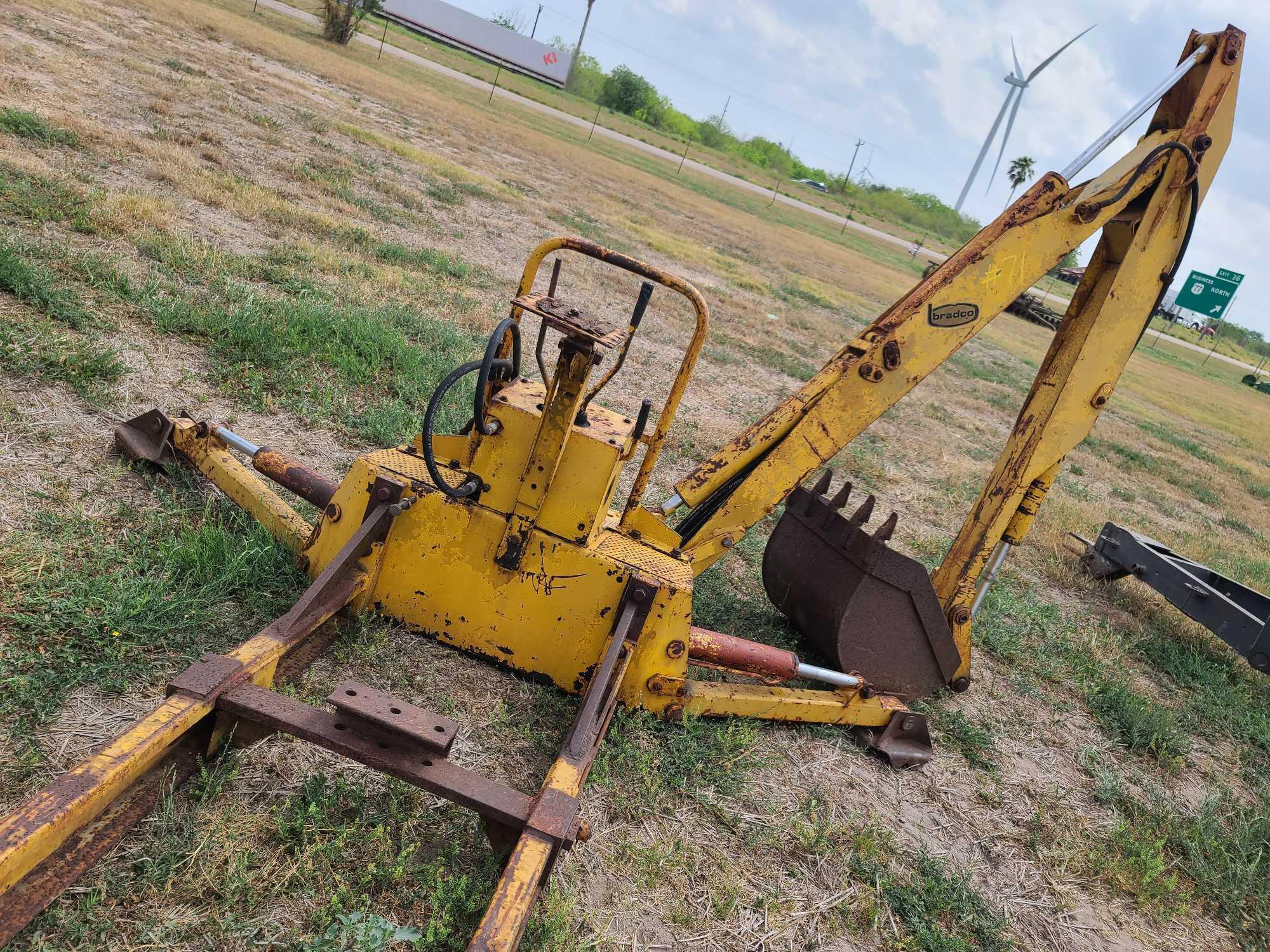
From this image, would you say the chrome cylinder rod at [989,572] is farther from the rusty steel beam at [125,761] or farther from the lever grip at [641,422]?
the rusty steel beam at [125,761]

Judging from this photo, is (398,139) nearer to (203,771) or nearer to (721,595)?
(721,595)

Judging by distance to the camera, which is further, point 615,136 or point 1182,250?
point 615,136

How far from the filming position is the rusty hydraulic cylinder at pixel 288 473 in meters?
3.51

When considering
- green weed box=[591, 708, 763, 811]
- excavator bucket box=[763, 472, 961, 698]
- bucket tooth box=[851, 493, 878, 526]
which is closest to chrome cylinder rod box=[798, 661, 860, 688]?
excavator bucket box=[763, 472, 961, 698]

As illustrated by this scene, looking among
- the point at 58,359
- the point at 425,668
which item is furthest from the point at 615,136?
the point at 425,668

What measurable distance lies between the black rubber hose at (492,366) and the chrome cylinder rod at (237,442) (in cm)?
120

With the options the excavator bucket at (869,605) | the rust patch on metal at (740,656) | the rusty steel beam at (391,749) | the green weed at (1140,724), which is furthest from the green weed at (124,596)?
the green weed at (1140,724)

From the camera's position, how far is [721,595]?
4.63 m

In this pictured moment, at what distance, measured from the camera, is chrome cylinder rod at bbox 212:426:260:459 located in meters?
3.63

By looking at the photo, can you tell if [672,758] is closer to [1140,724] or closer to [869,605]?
[869,605]

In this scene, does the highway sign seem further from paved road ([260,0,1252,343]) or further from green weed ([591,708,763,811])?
green weed ([591,708,763,811])

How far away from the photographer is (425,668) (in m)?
3.23

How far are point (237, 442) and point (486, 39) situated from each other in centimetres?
7399

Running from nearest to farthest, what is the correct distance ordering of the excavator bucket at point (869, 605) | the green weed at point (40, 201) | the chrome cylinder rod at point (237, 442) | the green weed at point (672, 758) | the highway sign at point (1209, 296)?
the green weed at point (672, 758), the chrome cylinder rod at point (237, 442), the excavator bucket at point (869, 605), the green weed at point (40, 201), the highway sign at point (1209, 296)
